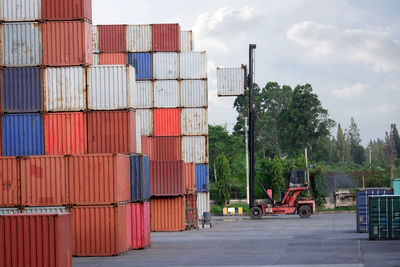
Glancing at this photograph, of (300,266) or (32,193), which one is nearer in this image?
(300,266)

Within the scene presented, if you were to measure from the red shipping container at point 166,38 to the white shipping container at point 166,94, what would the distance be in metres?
2.28

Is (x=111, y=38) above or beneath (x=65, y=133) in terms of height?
above

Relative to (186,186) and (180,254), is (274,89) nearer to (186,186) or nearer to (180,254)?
(186,186)

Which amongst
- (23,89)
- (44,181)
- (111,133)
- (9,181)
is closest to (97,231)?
(44,181)

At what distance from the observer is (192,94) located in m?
54.6

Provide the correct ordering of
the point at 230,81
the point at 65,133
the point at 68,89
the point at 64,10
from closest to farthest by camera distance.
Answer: the point at 65,133
the point at 68,89
the point at 64,10
the point at 230,81

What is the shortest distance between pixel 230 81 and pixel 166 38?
36.2 ft

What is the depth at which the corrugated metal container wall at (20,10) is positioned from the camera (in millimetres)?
34094

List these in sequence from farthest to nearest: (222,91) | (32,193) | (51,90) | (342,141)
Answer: (342,141)
(222,91)
(51,90)
(32,193)

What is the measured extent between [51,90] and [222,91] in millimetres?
32335

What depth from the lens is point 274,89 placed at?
128 meters

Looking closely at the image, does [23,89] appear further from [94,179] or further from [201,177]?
[201,177]

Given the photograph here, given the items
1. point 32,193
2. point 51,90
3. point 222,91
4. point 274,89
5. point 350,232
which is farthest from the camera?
point 274,89

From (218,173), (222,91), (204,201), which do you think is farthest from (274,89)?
(204,201)
